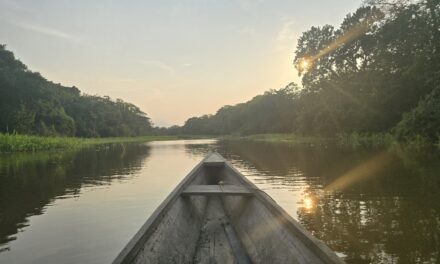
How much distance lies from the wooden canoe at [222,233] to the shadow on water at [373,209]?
1.70 m

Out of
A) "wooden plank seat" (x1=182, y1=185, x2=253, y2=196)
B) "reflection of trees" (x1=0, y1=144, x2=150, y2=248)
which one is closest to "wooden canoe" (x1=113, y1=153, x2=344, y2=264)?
"wooden plank seat" (x1=182, y1=185, x2=253, y2=196)

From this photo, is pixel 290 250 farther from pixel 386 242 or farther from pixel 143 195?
pixel 143 195

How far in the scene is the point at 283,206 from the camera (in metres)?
9.52

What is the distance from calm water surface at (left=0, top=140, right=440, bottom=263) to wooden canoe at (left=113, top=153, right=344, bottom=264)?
5.39 feet

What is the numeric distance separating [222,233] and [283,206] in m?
4.11

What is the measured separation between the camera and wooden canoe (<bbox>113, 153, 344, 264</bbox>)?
3578 millimetres

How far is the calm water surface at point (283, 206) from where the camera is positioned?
6.03 m

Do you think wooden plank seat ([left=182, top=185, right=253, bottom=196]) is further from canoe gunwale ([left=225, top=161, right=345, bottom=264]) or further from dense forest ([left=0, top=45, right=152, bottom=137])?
dense forest ([left=0, top=45, right=152, bottom=137])

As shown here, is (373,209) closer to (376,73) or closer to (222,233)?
(222,233)

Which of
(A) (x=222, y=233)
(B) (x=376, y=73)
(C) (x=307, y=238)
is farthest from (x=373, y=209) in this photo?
(B) (x=376, y=73)

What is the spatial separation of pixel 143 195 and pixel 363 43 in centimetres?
3913

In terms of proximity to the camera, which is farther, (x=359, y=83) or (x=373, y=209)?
(x=359, y=83)

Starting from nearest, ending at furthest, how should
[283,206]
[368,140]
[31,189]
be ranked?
[283,206], [31,189], [368,140]

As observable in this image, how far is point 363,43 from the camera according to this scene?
42.0 metres
